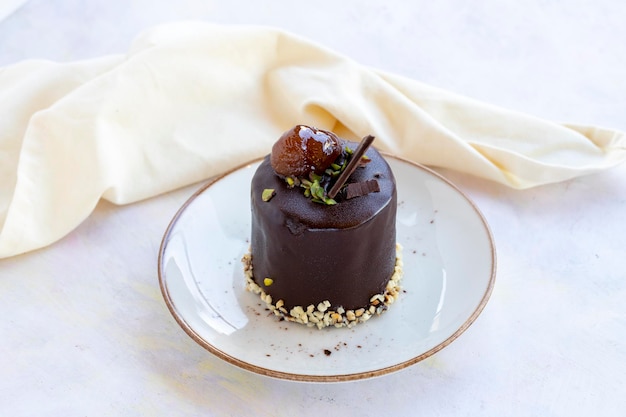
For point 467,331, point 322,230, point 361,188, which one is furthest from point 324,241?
point 467,331

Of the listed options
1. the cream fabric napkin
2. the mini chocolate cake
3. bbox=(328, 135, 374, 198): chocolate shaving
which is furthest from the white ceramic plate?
bbox=(328, 135, 374, 198): chocolate shaving

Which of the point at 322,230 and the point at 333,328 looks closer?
the point at 322,230

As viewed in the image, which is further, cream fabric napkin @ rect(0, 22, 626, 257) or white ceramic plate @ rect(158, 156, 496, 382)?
cream fabric napkin @ rect(0, 22, 626, 257)

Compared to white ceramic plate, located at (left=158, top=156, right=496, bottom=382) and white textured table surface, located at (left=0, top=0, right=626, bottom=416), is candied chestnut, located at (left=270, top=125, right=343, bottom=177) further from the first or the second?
white textured table surface, located at (left=0, top=0, right=626, bottom=416)

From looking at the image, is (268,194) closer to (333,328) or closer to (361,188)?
(361,188)

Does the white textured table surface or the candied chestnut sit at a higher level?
the candied chestnut

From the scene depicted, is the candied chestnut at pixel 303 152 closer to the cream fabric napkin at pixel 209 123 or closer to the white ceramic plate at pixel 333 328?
the white ceramic plate at pixel 333 328
